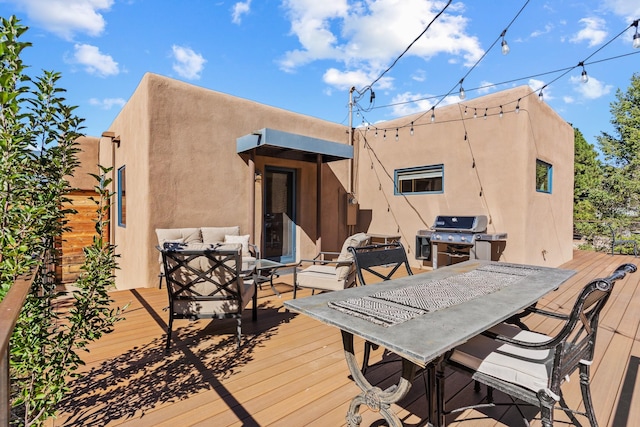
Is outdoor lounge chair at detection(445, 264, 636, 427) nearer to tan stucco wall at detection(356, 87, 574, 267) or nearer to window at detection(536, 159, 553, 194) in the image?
tan stucco wall at detection(356, 87, 574, 267)

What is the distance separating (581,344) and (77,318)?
2.36 metres

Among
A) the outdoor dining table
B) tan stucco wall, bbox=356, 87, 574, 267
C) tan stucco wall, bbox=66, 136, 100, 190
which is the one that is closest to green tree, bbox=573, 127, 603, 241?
tan stucco wall, bbox=356, 87, 574, 267

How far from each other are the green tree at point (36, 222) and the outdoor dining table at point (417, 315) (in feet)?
3.10

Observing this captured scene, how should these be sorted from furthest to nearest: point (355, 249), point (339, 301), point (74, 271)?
point (74, 271)
point (355, 249)
point (339, 301)

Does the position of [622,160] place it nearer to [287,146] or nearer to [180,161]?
[287,146]

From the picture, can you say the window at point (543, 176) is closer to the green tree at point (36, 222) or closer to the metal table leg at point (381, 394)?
the metal table leg at point (381, 394)

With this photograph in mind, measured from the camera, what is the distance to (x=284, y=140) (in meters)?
5.62

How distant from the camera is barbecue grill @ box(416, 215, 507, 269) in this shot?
554 cm

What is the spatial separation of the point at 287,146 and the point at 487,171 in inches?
150

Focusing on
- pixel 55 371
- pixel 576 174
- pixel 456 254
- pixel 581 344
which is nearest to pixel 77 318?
pixel 55 371

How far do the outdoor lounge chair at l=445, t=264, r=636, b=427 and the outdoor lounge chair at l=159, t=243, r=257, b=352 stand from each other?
1853 millimetres

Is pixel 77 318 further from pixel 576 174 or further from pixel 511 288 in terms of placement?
pixel 576 174

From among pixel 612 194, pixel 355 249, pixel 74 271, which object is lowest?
pixel 74 271

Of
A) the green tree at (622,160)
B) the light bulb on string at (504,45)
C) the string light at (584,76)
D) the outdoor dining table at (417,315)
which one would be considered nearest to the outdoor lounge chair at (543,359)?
the outdoor dining table at (417,315)
